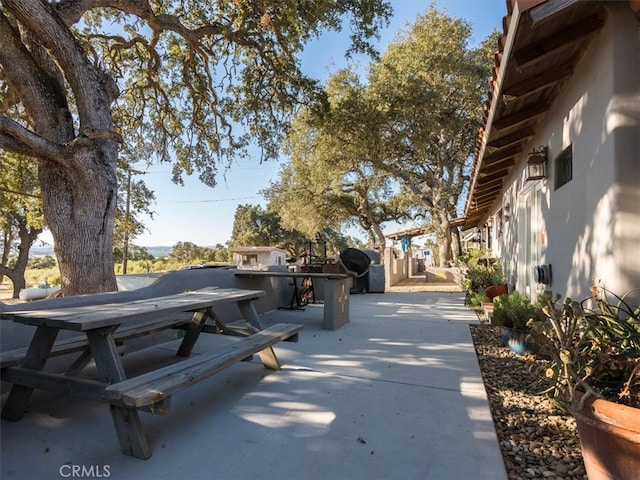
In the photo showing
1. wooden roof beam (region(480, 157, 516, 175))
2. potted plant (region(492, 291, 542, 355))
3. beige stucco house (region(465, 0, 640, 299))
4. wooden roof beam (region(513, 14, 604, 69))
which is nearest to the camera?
beige stucco house (region(465, 0, 640, 299))

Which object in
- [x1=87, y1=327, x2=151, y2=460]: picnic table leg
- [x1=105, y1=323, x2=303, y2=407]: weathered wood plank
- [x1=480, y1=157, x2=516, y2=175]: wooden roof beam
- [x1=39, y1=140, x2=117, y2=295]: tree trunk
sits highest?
[x1=480, y1=157, x2=516, y2=175]: wooden roof beam

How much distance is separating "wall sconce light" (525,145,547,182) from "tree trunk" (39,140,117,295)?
6.15 metres

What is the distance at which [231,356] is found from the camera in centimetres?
284

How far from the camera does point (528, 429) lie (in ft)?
8.28

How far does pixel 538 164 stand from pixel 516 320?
1981 millimetres

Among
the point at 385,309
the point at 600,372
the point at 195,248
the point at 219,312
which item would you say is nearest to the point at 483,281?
the point at 385,309

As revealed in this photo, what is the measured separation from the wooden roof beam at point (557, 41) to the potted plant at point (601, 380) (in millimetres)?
2052

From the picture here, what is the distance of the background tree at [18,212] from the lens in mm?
9234

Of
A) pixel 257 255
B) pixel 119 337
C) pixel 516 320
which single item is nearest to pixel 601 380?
pixel 516 320

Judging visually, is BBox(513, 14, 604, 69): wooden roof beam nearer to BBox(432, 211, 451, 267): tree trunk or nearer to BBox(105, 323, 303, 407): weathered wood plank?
BBox(105, 323, 303, 407): weathered wood plank

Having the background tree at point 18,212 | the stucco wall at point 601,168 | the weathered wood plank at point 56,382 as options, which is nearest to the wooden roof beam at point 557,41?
the stucco wall at point 601,168

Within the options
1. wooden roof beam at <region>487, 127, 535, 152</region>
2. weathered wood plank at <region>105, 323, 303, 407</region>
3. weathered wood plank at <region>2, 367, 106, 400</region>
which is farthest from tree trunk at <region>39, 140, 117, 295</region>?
wooden roof beam at <region>487, 127, 535, 152</region>

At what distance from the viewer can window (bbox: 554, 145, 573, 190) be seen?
3.94 metres

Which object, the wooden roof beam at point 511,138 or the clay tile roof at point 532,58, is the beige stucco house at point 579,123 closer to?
the clay tile roof at point 532,58
